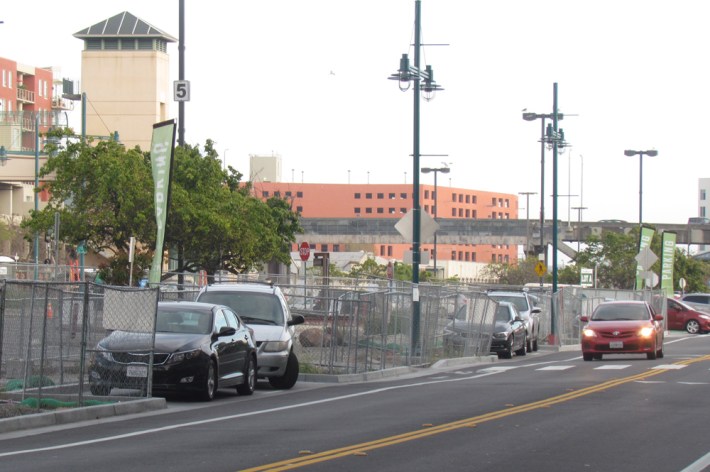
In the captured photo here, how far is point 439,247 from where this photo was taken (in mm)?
163375

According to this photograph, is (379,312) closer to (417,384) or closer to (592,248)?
(417,384)

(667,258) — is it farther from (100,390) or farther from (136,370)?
(100,390)

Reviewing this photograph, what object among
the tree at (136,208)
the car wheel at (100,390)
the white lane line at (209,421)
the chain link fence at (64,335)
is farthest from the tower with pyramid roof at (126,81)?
the car wheel at (100,390)

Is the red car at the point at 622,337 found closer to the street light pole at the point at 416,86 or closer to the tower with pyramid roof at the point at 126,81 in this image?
the street light pole at the point at 416,86

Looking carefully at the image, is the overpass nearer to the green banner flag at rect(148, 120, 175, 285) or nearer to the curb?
the green banner flag at rect(148, 120, 175, 285)

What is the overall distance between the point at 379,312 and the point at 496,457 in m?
14.0

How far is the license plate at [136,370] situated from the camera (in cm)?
1803

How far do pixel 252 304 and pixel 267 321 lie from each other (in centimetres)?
54

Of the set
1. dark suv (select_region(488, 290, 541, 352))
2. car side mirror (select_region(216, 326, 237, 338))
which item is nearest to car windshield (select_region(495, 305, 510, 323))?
dark suv (select_region(488, 290, 541, 352))

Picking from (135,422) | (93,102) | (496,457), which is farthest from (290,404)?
(93,102)

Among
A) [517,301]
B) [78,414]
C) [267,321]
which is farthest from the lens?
[517,301]

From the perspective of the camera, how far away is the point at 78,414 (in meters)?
16.1

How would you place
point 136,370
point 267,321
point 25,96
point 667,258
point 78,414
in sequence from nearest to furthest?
point 78,414
point 136,370
point 267,321
point 667,258
point 25,96

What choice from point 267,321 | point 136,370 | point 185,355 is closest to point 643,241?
point 267,321
